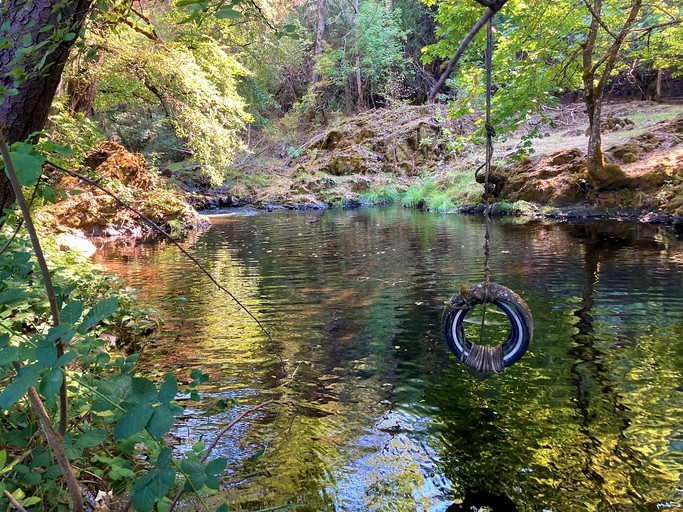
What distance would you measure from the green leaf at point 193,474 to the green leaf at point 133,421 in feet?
0.91

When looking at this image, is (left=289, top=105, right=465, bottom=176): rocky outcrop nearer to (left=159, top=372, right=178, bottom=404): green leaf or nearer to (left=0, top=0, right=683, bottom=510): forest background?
(left=0, top=0, right=683, bottom=510): forest background

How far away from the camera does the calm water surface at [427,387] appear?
300 cm

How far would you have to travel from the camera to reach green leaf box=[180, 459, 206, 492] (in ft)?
4.55

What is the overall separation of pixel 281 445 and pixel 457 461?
1.26 m

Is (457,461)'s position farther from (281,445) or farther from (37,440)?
(37,440)

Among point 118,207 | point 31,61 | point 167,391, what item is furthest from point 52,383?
point 118,207

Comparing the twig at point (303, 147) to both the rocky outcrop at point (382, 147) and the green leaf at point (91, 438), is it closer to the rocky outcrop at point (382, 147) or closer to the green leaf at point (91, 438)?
the rocky outcrop at point (382, 147)

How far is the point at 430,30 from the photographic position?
37625 millimetres

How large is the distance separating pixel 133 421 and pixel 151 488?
0.18m

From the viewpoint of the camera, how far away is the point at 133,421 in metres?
1.21

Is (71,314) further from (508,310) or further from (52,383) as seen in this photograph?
(508,310)

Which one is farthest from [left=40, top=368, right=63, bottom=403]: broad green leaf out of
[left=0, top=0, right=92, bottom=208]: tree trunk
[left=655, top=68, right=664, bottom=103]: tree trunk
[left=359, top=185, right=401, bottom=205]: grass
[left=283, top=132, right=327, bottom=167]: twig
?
[left=283, top=132, right=327, bottom=167]: twig

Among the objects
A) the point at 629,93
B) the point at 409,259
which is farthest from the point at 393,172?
the point at 409,259

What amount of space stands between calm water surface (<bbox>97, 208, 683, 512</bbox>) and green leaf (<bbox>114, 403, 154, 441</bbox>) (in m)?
1.90
